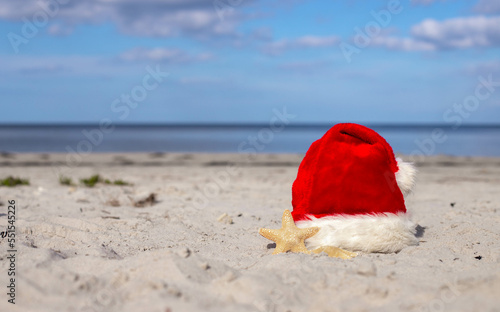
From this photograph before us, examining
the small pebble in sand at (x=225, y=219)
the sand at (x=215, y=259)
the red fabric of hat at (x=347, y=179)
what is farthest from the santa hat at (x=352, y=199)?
the small pebble in sand at (x=225, y=219)

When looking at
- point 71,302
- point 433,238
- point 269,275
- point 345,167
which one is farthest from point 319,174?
point 71,302

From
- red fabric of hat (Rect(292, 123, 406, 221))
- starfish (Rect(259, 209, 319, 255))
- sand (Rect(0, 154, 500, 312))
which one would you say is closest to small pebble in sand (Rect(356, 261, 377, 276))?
sand (Rect(0, 154, 500, 312))

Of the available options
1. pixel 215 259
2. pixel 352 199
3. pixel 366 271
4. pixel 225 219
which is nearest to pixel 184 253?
pixel 215 259

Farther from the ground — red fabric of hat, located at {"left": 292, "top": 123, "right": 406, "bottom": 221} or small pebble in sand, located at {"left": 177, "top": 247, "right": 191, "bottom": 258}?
red fabric of hat, located at {"left": 292, "top": 123, "right": 406, "bottom": 221}

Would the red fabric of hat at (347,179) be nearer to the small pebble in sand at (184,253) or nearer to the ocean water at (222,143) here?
the small pebble in sand at (184,253)

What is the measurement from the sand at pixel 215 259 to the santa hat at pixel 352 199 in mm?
187

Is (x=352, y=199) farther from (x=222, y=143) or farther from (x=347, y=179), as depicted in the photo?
(x=222, y=143)

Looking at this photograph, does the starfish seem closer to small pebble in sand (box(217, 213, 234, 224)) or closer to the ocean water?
small pebble in sand (box(217, 213, 234, 224))

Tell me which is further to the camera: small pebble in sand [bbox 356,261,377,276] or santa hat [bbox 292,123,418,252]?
santa hat [bbox 292,123,418,252]

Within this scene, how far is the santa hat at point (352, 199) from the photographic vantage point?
3.75m

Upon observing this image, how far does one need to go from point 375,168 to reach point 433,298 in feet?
4.61

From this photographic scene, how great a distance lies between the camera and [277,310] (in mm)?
2586

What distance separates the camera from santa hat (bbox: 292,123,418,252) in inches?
148

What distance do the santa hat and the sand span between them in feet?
0.61
